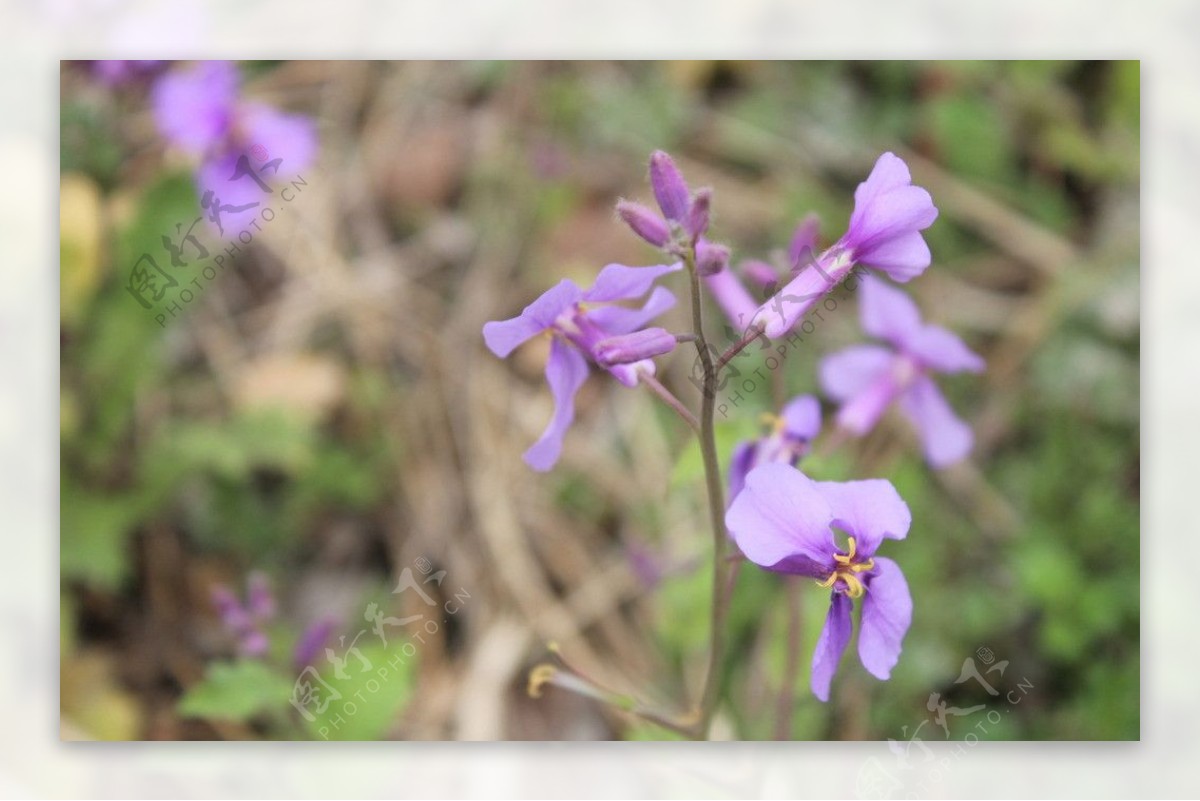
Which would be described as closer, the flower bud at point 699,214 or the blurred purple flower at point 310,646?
the flower bud at point 699,214

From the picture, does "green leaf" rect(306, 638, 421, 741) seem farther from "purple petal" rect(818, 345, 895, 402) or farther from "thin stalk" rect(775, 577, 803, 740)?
"purple petal" rect(818, 345, 895, 402)

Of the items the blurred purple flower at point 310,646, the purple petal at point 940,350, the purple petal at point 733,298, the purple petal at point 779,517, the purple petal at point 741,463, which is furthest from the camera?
the blurred purple flower at point 310,646

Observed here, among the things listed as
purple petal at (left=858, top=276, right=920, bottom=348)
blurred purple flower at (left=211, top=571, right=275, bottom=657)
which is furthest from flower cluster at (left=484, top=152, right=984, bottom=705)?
blurred purple flower at (left=211, top=571, right=275, bottom=657)

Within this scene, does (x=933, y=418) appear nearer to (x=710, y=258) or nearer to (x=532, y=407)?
(x=710, y=258)

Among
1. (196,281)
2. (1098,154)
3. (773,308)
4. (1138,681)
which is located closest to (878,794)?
(1138,681)

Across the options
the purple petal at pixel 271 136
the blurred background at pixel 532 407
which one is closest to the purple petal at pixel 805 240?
the blurred background at pixel 532 407

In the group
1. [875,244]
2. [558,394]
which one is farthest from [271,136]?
[875,244]

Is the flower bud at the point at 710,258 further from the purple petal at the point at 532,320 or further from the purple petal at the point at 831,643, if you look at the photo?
the purple petal at the point at 831,643
